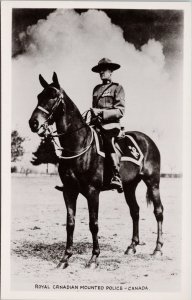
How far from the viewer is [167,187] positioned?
200 cm

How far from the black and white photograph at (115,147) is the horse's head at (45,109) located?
0.16m

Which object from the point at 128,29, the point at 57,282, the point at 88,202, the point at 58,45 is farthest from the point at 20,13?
the point at 57,282

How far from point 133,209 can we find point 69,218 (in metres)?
0.32

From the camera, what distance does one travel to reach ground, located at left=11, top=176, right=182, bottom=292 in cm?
196

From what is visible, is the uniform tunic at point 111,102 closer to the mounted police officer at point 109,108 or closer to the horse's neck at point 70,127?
the mounted police officer at point 109,108

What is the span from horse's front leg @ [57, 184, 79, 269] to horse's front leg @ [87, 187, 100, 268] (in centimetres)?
9

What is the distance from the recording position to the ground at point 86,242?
77.2 inches

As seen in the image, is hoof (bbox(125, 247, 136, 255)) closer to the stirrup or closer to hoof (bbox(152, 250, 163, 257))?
hoof (bbox(152, 250, 163, 257))

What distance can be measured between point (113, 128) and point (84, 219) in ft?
1.55

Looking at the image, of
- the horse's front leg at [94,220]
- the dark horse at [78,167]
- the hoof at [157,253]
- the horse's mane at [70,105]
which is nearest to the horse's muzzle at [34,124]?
the dark horse at [78,167]

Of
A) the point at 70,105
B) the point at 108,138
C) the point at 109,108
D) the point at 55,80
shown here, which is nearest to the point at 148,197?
the point at 108,138

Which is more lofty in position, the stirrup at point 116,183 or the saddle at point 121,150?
the saddle at point 121,150

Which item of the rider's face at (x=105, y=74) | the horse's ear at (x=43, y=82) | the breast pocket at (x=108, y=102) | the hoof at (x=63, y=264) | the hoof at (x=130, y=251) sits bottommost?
the hoof at (x=63, y=264)

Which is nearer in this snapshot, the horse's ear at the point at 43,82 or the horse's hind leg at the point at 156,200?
the horse's ear at the point at 43,82
